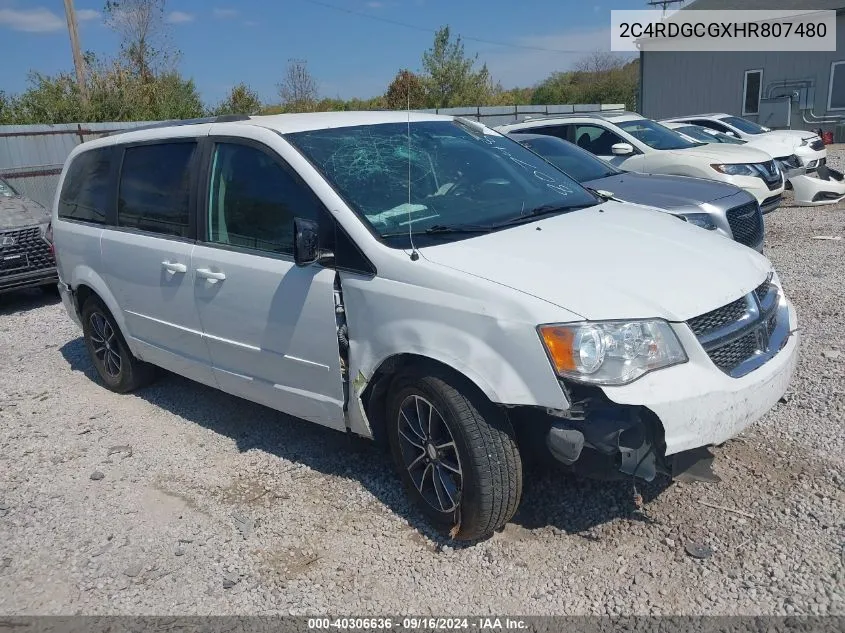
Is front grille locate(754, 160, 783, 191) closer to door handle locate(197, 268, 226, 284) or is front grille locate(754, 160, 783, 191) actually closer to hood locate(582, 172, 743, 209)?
hood locate(582, 172, 743, 209)

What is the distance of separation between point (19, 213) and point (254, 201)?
6.40 m

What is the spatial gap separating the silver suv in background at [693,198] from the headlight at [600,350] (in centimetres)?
353

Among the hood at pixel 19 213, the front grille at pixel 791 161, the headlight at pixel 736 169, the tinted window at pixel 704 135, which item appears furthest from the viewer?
the tinted window at pixel 704 135

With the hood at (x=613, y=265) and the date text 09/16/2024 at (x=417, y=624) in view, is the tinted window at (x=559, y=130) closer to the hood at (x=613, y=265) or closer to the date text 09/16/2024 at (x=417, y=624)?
the hood at (x=613, y=265)

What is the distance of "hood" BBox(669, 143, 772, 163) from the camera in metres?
9.60

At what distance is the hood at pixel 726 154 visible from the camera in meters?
9.60

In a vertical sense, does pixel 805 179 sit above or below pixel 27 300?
above

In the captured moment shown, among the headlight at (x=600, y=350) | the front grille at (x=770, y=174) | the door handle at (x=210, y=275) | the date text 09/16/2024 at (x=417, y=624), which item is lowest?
the date text 09/16/2024 at (x=417, y=624)

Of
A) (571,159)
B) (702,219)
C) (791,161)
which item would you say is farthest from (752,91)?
(702,219)

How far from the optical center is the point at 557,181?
4289mm

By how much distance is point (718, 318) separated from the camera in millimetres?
2961

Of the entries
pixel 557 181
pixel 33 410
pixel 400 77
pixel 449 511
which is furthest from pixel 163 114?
pixel 449 511

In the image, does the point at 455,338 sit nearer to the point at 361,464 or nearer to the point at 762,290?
the point at 361,464

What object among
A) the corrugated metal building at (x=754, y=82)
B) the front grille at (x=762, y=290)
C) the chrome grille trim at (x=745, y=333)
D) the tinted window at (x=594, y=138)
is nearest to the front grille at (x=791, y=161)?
the tinted window at (x=594, y=138)
